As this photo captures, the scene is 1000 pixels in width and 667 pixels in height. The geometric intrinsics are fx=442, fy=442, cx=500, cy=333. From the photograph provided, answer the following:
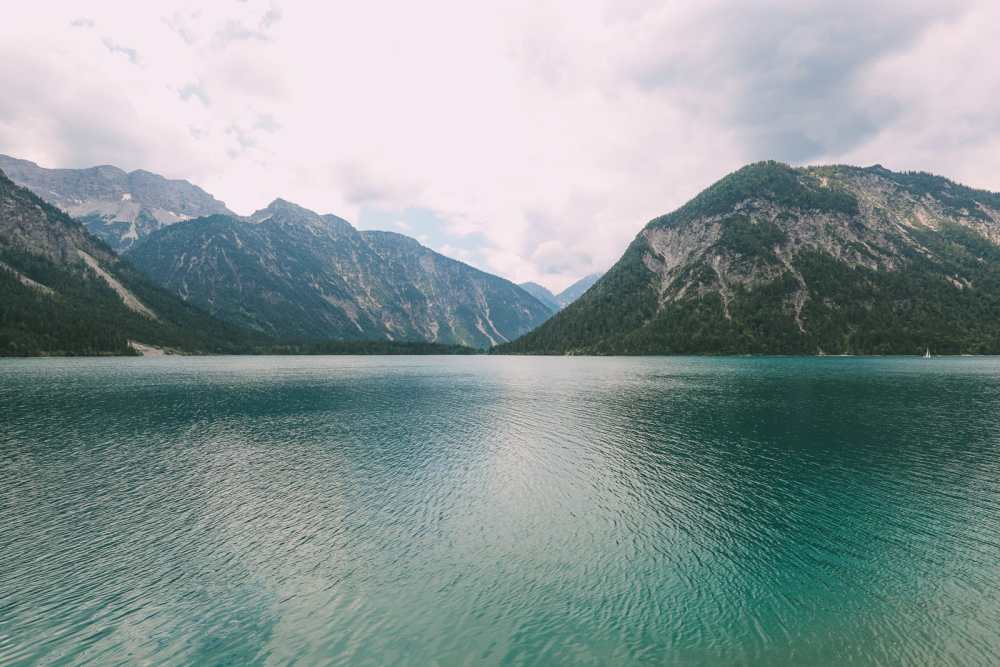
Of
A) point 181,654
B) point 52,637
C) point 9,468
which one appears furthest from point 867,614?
point 9,468

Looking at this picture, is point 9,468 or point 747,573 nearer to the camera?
point 747,573

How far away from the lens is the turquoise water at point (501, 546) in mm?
19031

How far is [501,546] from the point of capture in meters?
28.7

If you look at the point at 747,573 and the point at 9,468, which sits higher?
the point at 9,468

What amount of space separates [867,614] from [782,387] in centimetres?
11507

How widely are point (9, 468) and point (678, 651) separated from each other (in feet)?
200

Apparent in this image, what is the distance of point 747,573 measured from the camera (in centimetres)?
2491

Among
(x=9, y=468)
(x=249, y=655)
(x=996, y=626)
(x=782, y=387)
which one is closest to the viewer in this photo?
(x=249, y=655)

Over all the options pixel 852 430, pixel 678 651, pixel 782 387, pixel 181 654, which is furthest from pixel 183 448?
pixel 782 387

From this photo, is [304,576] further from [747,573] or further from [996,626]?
[996,626]

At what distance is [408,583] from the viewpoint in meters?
24.0

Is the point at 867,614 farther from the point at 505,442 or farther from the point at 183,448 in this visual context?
the point at 183,448

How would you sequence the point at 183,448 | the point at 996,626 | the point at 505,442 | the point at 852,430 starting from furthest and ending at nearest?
the point at 852,430, the point at 505,442, the point at 183,448, the point at 996,626

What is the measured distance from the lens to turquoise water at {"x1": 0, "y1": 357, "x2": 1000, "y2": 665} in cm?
1903
